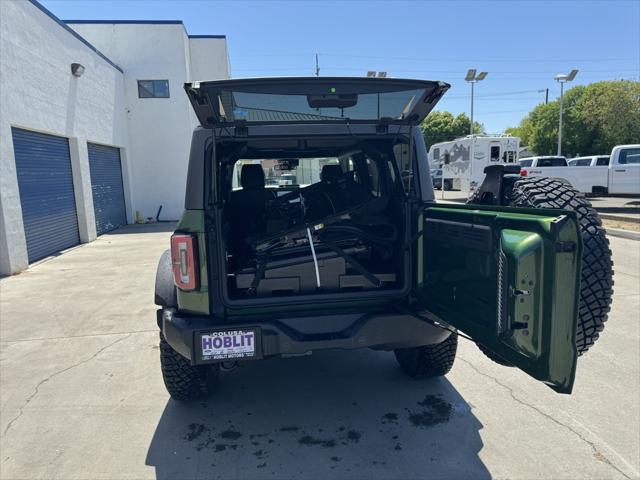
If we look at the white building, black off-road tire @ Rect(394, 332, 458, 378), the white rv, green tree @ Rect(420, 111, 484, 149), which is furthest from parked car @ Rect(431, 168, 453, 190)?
black off-road tire @ Rect(394, 332, 458, 378)

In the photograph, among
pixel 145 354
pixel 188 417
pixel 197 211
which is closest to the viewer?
pixel 197 211

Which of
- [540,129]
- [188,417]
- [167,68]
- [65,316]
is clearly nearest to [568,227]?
[188,417]

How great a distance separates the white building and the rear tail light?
702 cm

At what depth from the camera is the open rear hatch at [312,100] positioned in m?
2.38

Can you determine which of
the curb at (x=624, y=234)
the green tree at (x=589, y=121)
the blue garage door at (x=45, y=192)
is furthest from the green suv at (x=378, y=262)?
the green tree at (x=589, y=121)

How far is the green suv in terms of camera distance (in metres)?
1.92

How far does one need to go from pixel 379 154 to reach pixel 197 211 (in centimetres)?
140

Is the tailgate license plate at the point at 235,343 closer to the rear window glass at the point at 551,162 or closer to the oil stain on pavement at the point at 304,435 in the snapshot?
the oil stain on pavement at the point at 304,435

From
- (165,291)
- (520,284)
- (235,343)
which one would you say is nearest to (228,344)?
(235,343)

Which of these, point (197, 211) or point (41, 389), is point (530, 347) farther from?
point (41, 389)

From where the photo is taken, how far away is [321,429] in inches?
115

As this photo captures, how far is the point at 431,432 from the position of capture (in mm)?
2822

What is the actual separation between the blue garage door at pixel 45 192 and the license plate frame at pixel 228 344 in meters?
8.14

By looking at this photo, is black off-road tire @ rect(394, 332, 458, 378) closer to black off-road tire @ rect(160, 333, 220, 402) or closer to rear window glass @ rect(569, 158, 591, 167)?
black off-road tire @ rect(160, 333, 220, 402)
